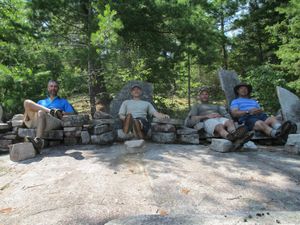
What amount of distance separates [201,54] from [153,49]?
1.21 meters

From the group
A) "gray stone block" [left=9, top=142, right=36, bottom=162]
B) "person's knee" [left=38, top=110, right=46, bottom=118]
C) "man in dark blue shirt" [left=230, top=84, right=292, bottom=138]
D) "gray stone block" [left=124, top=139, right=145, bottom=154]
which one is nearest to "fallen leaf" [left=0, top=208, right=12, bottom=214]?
"gray stone block" [left=9, top=142, right=36, bottom=162]

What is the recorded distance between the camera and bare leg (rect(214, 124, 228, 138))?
4488 millimetres

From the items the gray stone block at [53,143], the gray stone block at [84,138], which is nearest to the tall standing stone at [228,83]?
the gray stone block at [84,138]

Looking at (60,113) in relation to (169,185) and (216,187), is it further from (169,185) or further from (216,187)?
(216,187)

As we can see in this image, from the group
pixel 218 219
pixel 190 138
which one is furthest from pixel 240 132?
pixel 218 219

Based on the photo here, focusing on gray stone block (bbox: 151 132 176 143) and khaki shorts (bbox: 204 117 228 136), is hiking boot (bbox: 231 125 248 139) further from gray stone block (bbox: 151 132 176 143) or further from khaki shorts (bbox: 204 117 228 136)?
gray stone block (bbox: 151 132 176 143)

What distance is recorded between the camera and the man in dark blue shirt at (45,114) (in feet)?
14.0

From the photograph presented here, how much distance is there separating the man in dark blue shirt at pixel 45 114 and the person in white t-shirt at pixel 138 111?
37.1 inches

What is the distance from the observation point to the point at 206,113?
5.41 m

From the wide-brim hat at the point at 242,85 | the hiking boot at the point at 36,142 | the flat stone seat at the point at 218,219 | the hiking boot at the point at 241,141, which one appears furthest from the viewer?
the wide-brim hat at the point at 242,85

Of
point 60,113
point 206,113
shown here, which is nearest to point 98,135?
point 60,113

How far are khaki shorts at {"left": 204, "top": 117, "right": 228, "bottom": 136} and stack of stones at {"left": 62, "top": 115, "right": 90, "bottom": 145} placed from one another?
2.00 meters

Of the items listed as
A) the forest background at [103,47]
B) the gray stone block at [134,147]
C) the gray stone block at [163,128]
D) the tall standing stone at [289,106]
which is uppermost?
the forest background at [103,47]

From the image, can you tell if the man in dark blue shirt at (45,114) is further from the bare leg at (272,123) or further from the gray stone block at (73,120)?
the bare leg at (272,123)
